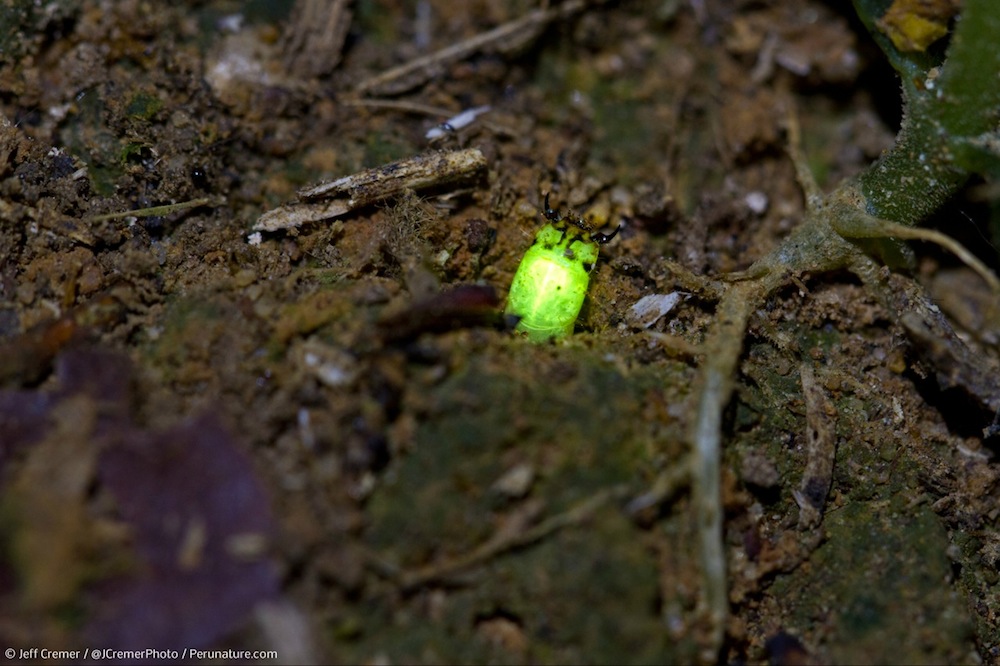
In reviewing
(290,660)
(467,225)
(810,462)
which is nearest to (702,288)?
(810,462)

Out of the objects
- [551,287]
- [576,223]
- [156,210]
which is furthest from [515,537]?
[156,210]

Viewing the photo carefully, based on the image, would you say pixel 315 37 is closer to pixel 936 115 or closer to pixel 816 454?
pixel 936 115

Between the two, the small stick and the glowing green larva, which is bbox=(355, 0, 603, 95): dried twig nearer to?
the small stick

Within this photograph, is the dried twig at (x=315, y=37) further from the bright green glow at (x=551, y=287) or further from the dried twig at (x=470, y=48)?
the bright green glow at (x=551, y=287)

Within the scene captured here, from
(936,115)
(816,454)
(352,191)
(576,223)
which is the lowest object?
(816,454)

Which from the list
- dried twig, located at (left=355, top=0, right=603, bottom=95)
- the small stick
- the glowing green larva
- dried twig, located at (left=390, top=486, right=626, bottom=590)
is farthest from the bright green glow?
the small stick

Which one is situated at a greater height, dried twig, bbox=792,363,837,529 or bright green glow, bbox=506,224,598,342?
bright green glow, bbox=506,224,598,342

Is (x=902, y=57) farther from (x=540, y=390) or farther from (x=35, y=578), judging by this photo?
(x=35, y=578)
